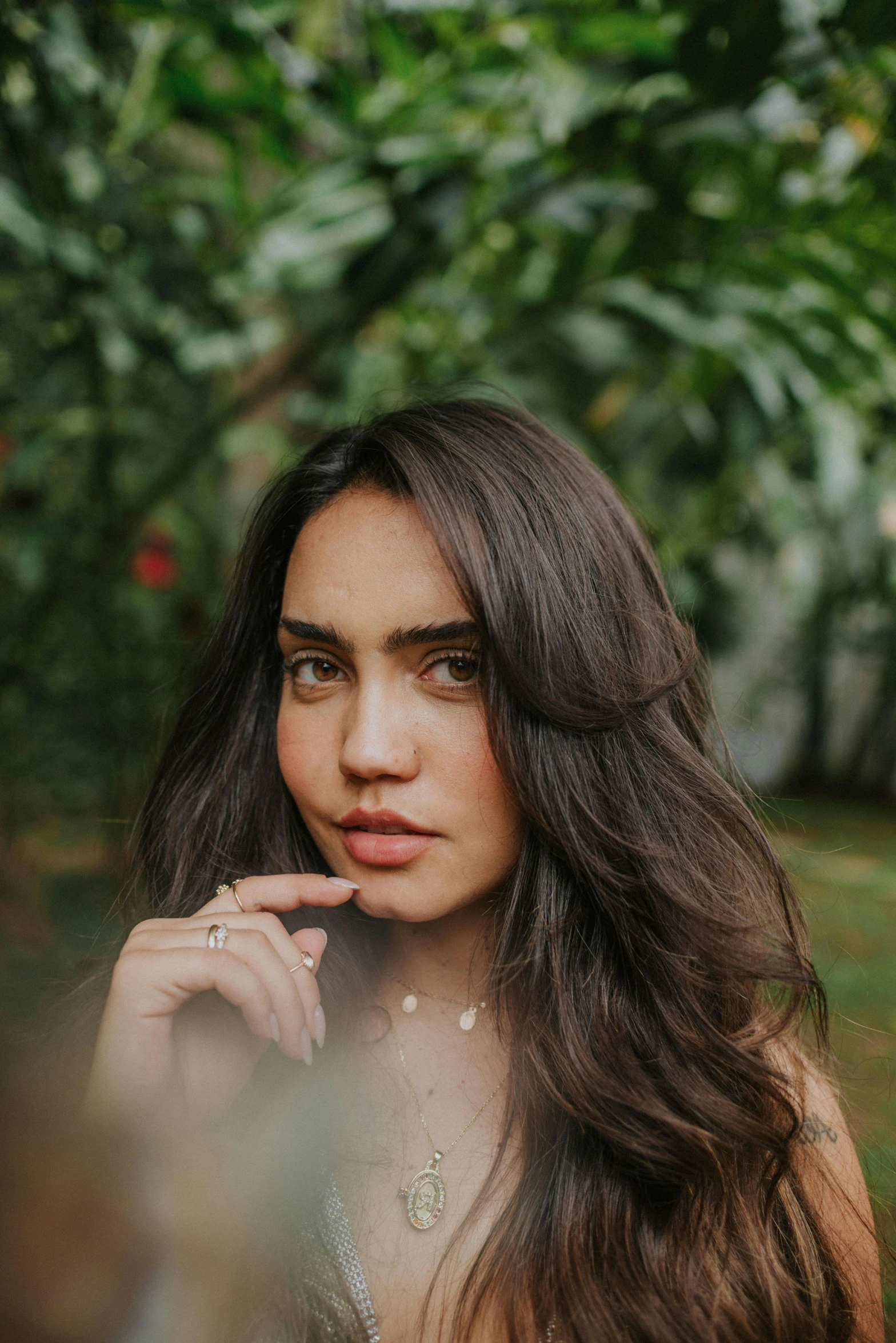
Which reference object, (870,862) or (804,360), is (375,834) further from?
(804,360)

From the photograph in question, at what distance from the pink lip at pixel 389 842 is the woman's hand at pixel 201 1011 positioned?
0.07m

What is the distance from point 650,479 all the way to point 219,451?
905mm

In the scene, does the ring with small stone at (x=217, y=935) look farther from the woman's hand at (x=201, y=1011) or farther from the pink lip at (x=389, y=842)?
the pink lip at (x=389, y=842)

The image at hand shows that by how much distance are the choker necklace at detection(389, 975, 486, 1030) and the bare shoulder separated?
26 centimetres

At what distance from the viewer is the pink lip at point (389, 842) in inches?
25.4

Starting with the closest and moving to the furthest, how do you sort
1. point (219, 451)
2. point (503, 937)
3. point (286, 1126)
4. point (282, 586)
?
point (286, 1126) < point (503, 937) < point (282, 586) < point (219, 451)

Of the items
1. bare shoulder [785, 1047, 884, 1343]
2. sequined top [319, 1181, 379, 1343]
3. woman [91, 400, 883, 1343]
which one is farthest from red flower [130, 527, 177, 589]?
bare shoulder [785, 1047, 884, 1343]

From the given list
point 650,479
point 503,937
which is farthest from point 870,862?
point 650,479

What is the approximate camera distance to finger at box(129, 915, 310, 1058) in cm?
57

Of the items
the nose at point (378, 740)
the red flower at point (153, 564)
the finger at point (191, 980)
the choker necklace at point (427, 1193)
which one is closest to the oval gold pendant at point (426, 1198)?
the choker necklace at point (427, 1193)

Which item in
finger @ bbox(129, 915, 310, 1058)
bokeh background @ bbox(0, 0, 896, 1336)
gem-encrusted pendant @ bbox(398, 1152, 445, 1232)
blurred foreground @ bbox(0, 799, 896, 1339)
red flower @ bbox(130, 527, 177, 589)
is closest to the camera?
finger @ bbox(129, 915, 310, 1058)

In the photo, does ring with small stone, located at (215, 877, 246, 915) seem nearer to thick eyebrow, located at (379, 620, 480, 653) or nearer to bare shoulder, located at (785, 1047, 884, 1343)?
thick eyebrow, located at (379, 620, 480, 653)

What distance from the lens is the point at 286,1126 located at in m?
0.60

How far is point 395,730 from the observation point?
2.05ft
